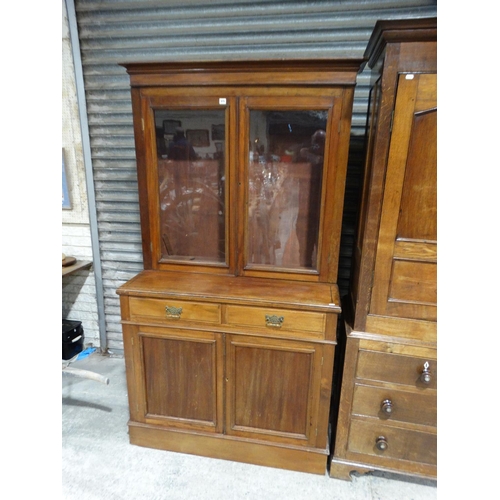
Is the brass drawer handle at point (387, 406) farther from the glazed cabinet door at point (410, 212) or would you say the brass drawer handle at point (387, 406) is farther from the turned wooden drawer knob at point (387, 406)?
the glazed cabinet door at point (410, 212)

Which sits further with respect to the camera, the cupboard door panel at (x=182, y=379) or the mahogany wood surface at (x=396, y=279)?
the cupboard door panel at (x=182, y=379)

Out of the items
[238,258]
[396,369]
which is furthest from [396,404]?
[238,258]

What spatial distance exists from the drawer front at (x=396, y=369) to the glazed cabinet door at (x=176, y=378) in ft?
2.07

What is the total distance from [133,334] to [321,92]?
53.2 inches

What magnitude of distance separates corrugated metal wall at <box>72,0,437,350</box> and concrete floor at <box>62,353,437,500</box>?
3.29ft

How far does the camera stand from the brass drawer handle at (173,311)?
1.37 m

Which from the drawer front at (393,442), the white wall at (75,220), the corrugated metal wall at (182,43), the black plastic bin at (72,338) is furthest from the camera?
the black plastic bin at (72,338)

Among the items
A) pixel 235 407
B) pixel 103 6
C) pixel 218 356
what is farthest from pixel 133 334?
pixel 103 6

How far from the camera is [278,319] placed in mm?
1299

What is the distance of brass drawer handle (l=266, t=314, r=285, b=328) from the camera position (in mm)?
1297

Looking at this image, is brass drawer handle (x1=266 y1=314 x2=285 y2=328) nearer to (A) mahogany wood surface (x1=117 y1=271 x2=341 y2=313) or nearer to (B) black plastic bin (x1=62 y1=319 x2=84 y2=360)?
(A) mahogany wood surface (x1=117 y1=271 x2=341 y2=313)

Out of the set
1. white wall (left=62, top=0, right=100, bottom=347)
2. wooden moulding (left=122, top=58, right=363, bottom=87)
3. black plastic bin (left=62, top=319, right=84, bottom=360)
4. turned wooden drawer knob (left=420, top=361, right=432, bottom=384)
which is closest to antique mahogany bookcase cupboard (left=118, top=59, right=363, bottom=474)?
wooden moulding (left=122, top=58, right=363, bottom=87)

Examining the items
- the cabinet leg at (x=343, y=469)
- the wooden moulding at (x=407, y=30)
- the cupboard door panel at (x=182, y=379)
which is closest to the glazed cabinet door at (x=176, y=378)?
the cupboard door panel at (x=182, y=379)
